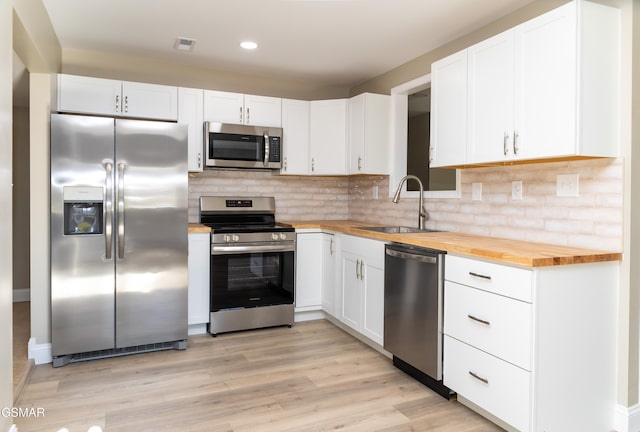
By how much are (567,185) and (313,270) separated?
2.29m

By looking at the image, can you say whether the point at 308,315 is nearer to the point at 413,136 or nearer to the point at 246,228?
the point at 246,228

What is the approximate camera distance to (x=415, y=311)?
2791 millimetres

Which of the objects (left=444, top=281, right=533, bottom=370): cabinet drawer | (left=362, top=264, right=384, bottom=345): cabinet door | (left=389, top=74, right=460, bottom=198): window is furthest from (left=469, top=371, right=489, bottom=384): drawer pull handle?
(left=389, top=74, right=460, bottom=198): window

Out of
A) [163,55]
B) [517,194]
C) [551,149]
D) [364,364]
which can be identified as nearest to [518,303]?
[551,149]

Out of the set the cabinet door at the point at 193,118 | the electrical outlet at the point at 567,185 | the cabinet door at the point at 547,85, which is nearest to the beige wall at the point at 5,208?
the cabinet door at the point at 193,118

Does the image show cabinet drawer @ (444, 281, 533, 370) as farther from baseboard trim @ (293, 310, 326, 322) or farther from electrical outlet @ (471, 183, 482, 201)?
baseboard trim @ (293, 310, 326, 322)

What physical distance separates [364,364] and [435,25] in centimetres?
245

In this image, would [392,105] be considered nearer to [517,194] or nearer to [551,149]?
[517,194]

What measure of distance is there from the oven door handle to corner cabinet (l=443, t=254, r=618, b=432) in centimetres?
190

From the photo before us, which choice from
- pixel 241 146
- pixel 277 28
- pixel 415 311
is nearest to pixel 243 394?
pixel 415 311

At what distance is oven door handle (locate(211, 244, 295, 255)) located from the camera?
369cm

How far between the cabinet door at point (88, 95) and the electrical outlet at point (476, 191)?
2.91m

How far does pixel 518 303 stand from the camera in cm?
209

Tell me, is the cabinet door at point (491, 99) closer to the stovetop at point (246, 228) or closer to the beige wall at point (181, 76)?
the stovetop at point (246, 228)
